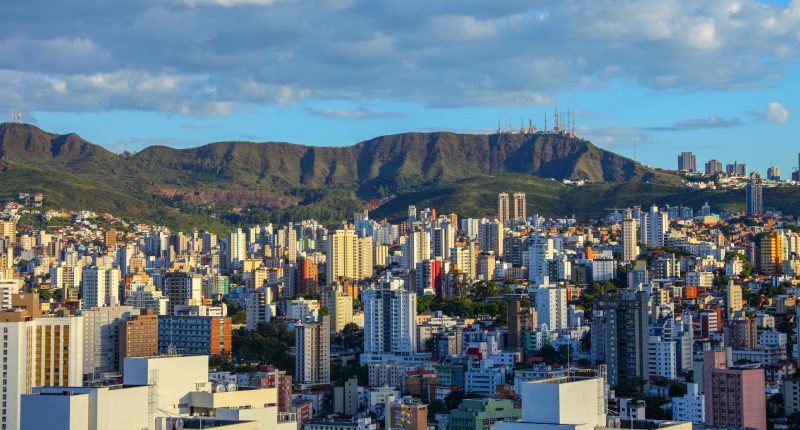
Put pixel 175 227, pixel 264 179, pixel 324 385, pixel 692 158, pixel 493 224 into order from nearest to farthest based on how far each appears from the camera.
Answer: pixel 324 385 → pixel 493 224 → pixel 175 227 → pixel 692 158 → pixel 264 179

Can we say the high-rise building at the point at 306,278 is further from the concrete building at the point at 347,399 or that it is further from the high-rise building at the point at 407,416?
the high-rise building at the point at 407,416

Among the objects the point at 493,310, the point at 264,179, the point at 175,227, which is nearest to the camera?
the point at 493,310

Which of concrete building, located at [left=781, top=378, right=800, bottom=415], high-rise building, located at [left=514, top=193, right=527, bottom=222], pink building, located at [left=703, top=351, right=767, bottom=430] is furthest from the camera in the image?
high-rise building, located at [left=514, top=193, right=527, bottom=222]

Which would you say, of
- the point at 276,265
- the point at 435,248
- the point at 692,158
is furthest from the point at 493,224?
the point at 692,158

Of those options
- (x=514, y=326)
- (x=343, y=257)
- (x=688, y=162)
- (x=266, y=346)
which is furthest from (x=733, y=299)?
(x=688, y=162)

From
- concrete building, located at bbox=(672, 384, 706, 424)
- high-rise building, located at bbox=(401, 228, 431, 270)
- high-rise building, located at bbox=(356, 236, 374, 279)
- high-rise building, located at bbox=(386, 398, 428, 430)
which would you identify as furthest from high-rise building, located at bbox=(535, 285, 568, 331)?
high-rise building, located at bbox=(356, 236, 374, 279)

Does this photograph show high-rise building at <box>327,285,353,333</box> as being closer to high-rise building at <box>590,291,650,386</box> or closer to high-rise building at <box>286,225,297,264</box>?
high-rise building at <box>590,291,650,386</box>

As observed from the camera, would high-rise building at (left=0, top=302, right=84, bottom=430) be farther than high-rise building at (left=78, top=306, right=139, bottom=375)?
No

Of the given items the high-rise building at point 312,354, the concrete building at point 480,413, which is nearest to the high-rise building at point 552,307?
the high-rise building at point 312,354

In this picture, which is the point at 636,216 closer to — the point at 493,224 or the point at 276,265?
the point at 493,224
